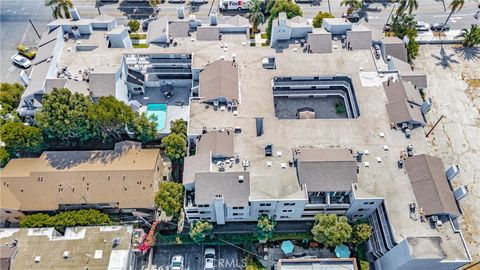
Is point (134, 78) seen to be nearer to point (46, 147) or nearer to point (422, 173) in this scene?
point (46, 147)

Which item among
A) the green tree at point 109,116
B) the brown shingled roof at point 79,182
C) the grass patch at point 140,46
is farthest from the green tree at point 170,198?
the grass patch at point 140,46

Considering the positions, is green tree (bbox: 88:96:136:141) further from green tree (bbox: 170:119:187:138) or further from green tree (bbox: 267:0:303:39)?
green tree (bbox: 267:0:303:39)

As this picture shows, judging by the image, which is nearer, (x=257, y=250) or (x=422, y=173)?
(x=422, y=173)

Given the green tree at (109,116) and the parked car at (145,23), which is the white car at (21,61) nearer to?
the parked car at (145,23)

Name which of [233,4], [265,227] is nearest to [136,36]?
[233,4]

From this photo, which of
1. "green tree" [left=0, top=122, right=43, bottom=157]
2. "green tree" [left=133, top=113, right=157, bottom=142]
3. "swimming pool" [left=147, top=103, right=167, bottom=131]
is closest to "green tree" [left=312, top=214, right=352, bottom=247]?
"green tree" [left=133, top=113, right=157, bottom=142]

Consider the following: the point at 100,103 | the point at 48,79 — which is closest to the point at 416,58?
the point at 100,103
